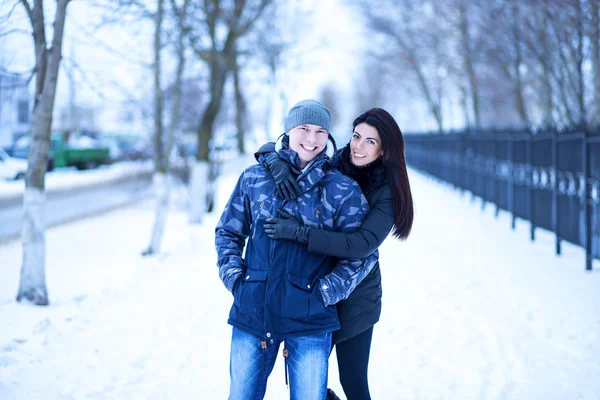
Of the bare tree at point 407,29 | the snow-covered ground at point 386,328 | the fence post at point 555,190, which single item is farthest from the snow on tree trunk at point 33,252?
the bare tree at point 407,29

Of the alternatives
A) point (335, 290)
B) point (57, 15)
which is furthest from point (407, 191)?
point (57, 15)

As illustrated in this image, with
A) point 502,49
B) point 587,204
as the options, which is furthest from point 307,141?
point 502,49

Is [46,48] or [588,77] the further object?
[588,77]

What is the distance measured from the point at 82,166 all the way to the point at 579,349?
3239cm

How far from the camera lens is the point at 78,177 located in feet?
99.2

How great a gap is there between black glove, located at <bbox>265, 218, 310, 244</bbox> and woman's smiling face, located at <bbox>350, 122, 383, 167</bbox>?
53 centimetres

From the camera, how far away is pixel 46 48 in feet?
23.5

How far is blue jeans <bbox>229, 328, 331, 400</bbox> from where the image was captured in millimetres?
2863

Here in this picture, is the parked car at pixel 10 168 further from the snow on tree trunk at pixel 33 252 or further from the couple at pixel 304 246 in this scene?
the couple at pixel 304 246

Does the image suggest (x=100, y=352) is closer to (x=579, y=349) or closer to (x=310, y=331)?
(x=310, y=331)

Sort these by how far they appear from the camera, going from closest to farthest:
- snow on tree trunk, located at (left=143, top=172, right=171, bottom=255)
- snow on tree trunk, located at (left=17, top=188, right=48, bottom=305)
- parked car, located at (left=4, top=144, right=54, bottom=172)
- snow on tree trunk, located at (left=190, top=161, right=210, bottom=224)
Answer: snow on tree trunk, located at (left=17, top=188, right=48, bottom=305)
snow on tree trunk, located at (left=143, top=172, right=171, bottom=255)
snow on tree trunk, located at (left=190, top=161, right=210, bottom=224)
parked car, located at (left=4, top=144, right=54, bottom=172)

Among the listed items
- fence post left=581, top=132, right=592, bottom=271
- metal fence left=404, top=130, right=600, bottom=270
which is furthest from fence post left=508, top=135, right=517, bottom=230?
fence post left=581, top=132, right=592, bottom=271

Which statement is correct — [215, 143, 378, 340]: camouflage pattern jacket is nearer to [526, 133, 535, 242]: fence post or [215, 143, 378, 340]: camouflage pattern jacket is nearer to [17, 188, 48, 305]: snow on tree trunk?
[17, 188, 48, 305]: snow on tree trunk

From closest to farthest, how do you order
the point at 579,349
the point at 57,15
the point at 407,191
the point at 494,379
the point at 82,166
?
the point at 407,191 → the point at 494,379 → the point at 579,349 → the point at 57,15 → the point at 82,166
